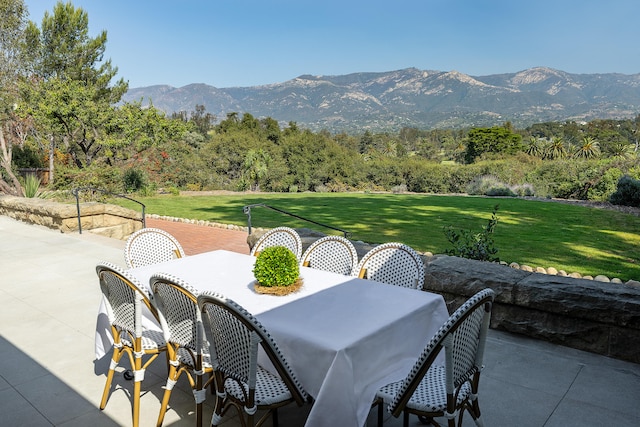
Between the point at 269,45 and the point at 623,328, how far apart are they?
7833 centimetres

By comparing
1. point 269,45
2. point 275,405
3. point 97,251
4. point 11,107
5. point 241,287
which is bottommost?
point 97,251

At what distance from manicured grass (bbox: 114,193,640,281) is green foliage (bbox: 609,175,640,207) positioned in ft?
4.48

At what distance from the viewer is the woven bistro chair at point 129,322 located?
243cm

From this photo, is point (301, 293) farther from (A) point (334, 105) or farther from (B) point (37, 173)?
(A) point (334, 105)

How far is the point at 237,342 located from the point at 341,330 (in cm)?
47

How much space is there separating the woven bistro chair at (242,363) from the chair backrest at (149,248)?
5.76 feet

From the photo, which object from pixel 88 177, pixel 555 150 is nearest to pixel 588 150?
pixel 555 150

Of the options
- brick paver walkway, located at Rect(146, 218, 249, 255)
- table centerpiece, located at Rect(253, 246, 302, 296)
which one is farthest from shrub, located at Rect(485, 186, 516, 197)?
table centerpiece, located at Rect(253, 246, 302, 296)

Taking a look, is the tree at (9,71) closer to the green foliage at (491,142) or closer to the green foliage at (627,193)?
the green foliage at (627,193)

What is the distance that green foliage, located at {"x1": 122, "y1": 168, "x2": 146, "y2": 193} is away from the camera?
1708cm

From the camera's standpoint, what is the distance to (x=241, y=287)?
2.77m

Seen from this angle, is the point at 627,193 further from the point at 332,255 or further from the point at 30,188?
the point at 30,188

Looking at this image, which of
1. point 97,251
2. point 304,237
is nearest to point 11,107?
point 97,251

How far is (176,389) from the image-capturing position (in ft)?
9.35
